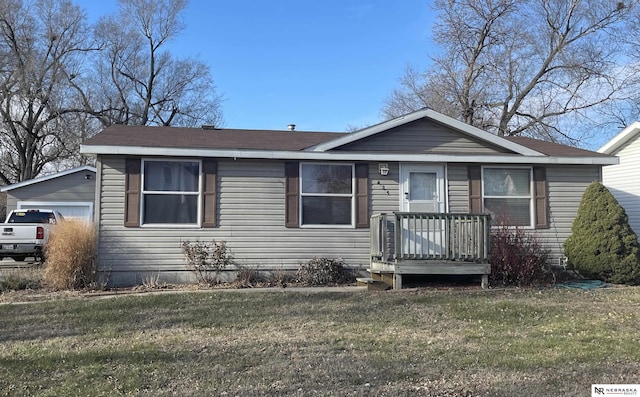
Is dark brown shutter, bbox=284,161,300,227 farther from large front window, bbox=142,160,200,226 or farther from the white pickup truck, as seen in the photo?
the white pickup truck

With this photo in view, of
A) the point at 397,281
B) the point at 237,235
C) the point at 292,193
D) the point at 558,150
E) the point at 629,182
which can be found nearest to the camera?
the point at 397,281

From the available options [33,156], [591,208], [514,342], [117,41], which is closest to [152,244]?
[514,342]

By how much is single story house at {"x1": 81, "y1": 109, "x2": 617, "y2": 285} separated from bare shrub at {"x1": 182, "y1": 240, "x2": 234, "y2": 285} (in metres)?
0.16

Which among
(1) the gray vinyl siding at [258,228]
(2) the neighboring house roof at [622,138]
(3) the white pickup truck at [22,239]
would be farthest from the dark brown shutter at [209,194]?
(2) the neighboring house roof at [622,138]

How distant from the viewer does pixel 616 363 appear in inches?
191

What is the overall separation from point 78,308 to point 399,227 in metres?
5.39

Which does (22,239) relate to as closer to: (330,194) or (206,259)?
(206,259)

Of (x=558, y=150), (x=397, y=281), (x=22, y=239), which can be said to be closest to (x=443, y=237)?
(x=397, y=281)

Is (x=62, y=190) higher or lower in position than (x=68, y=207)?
Result: higher

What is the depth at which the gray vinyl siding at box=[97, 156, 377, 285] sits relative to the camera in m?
9.84

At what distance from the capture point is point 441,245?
29.9 feet

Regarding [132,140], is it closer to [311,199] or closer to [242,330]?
[311,199]

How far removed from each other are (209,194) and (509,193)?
6245 millimetres

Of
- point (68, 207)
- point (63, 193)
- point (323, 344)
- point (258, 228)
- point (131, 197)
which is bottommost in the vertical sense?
point (323, 344)
